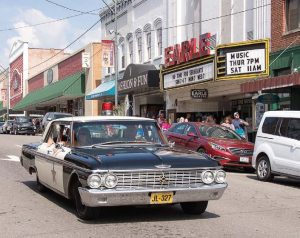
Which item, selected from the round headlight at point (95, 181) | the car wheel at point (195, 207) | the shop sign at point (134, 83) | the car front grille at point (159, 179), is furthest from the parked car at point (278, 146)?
the shop sign at point (134, 83)

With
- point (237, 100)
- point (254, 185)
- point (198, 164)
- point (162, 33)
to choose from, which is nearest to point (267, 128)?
point (254, 185)

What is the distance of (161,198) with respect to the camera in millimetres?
7562

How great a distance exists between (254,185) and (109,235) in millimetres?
6494

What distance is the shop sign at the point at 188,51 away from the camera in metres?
24.1

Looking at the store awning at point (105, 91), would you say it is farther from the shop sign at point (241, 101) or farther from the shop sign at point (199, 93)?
the shop sign at point (241, 101)

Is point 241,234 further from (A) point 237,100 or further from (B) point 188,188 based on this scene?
(A) point 237,100

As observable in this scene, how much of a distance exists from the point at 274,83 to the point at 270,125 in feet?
13.9

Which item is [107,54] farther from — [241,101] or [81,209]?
[81,209]

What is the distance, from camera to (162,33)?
31.5 metres

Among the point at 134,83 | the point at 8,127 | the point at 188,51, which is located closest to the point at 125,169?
the point at 188,51

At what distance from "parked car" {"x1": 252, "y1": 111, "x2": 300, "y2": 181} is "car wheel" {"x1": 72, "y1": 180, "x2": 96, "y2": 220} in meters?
6.32

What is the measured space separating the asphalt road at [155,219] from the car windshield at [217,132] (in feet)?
18.9

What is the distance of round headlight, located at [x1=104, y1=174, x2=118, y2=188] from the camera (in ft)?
24.1

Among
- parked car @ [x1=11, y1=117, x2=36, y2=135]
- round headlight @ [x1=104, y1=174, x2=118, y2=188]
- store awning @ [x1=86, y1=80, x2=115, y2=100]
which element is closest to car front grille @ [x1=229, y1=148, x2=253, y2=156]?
round headlight @ [x1=104, y1=174, x2=118, y2=188]
